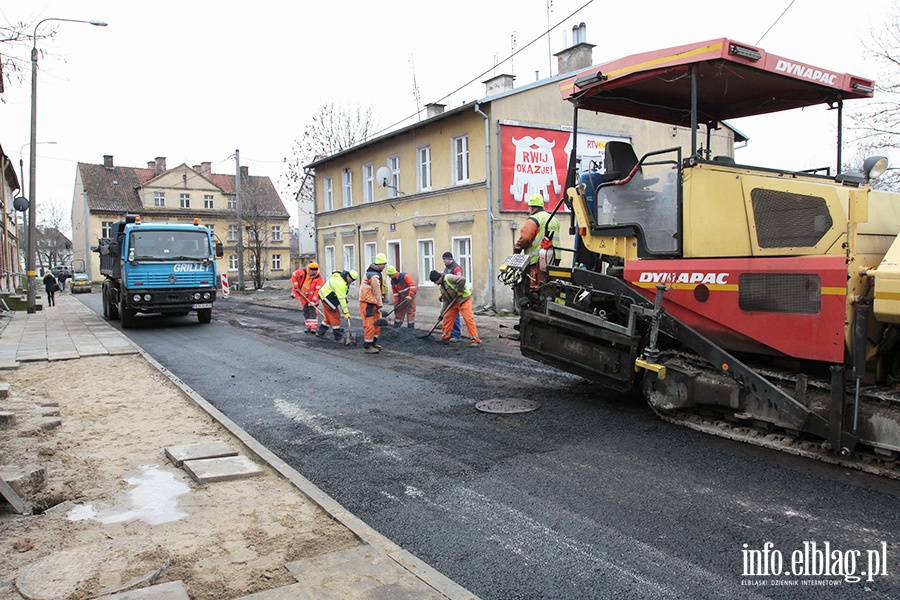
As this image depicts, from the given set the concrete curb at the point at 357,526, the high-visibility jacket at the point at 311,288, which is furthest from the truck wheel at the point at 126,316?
the concrete curb at the point at 357,526

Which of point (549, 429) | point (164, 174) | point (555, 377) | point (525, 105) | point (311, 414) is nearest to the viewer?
point (549, 429)

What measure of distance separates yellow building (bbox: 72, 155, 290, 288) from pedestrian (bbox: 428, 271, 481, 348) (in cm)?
4310

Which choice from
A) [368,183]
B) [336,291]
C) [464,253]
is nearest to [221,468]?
[336,291]

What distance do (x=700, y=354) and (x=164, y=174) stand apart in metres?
58.8

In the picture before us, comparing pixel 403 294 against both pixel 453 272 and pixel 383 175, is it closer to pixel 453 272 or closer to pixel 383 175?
pixel 453 272

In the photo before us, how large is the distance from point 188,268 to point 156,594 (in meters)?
13.9

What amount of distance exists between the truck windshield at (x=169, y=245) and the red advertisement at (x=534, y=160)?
8.04 metres

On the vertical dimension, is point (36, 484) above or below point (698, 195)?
below

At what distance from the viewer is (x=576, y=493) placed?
427 centimetres

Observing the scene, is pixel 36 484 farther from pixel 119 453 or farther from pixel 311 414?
pixel 311 414

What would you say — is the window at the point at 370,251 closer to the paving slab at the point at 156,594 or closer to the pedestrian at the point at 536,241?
the pedestrian at the point at 536,241

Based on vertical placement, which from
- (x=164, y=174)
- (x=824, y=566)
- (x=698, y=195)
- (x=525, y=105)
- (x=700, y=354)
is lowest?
(x=824, y=566)

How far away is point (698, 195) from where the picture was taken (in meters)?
5.31

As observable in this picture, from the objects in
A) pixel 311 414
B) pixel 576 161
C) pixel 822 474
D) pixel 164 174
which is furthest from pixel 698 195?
pixel 164 174
